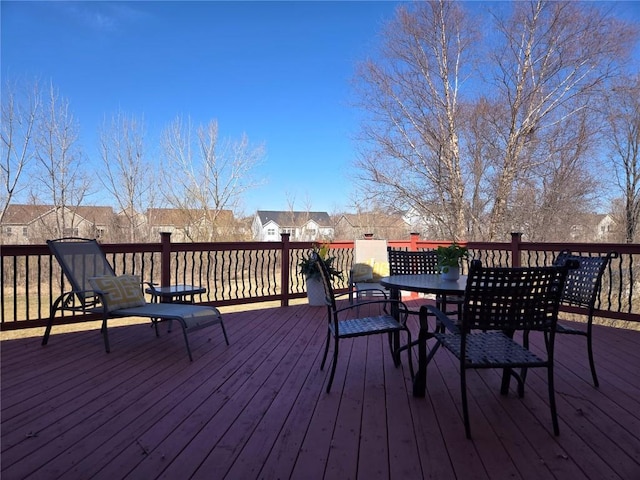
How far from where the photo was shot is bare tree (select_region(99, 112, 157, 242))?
12.7m

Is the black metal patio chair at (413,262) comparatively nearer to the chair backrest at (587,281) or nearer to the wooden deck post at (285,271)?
the chair backrest at (587,281)

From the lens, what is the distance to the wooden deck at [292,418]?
1623mm

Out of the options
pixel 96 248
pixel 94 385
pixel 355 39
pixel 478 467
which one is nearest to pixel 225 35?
pixel 355 39

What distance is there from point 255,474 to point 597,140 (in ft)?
37.2

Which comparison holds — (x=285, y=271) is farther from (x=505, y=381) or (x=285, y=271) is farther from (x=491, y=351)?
(x=491, y=351)

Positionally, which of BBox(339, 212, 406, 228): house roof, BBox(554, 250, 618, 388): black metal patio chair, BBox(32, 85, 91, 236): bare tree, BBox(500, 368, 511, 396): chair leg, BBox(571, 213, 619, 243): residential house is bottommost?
BBox(500, 368, 511, 396): chair leg

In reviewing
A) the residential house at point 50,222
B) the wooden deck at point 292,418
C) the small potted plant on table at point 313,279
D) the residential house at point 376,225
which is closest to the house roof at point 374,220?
the residential house at point 376,225

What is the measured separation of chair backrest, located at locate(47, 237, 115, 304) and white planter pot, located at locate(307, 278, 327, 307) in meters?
2.60

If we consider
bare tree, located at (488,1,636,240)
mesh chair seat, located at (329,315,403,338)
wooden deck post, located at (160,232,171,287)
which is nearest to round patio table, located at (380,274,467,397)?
mesh chair seat, located at (329,315,403,338)

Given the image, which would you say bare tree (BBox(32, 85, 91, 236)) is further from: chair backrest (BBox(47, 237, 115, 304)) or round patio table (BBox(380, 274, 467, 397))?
round patio table (BBox(380, 274, 467, 397))

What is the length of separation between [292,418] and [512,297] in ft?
4.33

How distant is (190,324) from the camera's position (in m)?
3.21

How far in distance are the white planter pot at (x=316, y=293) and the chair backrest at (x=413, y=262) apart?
180 cm

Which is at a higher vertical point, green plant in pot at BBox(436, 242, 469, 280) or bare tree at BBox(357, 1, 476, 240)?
bare tree at BBox(357, 1, 476, 240)
